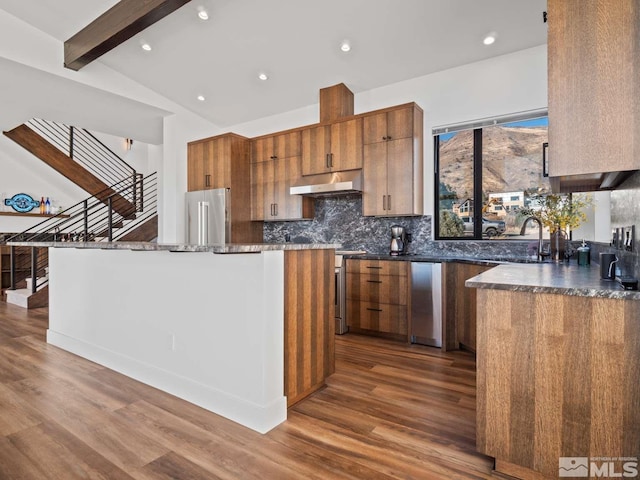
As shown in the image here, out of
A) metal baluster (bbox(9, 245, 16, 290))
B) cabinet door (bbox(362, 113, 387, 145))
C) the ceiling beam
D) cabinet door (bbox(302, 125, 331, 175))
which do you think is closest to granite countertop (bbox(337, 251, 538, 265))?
cabinet door (bbox(302, 125, 331, 175))

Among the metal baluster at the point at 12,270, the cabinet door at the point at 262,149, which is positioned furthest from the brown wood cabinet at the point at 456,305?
the metal baluster at the point at 12,270

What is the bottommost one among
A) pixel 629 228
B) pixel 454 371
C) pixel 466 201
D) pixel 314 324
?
pixel 454 371

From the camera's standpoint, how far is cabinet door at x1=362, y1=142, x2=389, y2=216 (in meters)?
3.99

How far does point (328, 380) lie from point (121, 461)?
55.0 inches

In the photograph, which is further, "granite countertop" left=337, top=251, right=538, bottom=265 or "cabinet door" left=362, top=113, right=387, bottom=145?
"cabinet door" left=362, top=113, right=387, bottom=145

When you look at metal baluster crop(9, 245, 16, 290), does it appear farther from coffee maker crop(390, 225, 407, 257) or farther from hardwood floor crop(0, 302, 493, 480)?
coffee maker crop(390, 225, 407, 257)

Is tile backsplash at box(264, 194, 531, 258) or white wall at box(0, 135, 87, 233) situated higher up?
white wall at box(0, 135, 87, 233)

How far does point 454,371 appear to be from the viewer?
282 cm

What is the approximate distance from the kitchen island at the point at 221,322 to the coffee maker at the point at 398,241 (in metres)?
1.56

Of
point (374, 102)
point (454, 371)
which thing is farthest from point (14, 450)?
point (374, 102)

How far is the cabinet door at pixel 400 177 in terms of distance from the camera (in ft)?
12.6

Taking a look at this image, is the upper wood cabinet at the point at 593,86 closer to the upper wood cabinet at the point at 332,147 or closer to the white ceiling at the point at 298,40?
the white ceiling at the point at 298,40

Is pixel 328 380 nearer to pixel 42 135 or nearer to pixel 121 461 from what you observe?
pixel 121 461

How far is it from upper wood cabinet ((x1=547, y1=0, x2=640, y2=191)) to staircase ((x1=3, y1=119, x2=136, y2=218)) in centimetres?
683
